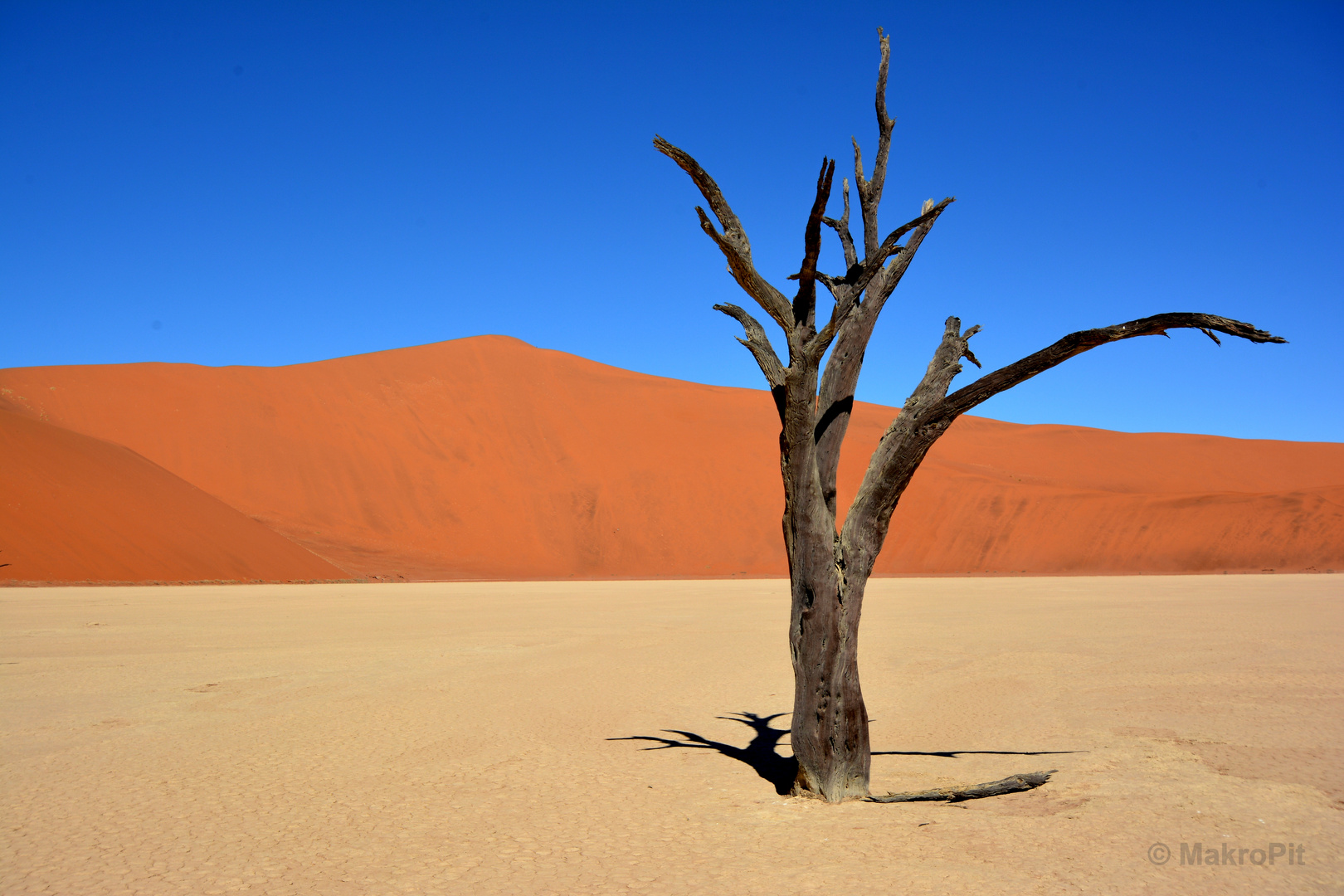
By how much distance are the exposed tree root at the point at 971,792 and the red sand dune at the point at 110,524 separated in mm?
26237

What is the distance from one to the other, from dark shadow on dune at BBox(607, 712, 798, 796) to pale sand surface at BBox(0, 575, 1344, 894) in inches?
6.0

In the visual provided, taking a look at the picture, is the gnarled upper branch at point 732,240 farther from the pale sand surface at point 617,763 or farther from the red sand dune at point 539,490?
the red sand dune at point 539,490

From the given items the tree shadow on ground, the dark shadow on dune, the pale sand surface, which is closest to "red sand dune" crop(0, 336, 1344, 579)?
the pale sand surface

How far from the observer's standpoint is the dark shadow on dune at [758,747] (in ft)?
19.8

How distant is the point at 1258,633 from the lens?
1402 cm

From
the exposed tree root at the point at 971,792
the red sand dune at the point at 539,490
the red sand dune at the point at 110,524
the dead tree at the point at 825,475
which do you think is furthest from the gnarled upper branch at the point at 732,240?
the red sand dune at the point at 539,490

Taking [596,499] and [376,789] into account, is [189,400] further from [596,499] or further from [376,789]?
[376,789]

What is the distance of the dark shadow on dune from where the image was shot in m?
6.04

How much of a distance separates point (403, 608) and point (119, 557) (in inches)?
486

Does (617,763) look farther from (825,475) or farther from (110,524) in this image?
(110,524)

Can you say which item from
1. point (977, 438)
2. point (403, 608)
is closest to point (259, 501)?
point (403, 608)

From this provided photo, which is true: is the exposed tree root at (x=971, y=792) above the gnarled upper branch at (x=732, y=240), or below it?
below

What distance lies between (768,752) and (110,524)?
26.6m

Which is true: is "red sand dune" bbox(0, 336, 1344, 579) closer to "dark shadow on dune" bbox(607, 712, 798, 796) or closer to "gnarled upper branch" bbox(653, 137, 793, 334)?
"dark shadow on dune" bbox(607, 712, 798, 796)
